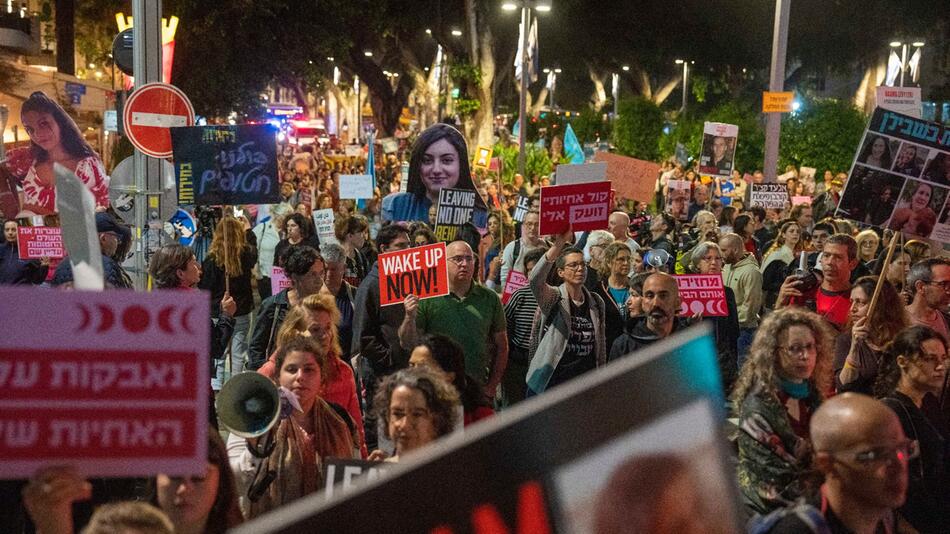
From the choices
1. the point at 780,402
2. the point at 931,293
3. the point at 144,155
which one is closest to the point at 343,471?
the point at 780,402

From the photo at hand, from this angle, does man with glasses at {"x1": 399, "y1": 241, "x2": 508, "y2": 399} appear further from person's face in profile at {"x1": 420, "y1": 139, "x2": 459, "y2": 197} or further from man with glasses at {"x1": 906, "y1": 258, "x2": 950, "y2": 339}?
person's face in profile at {"x1": 420, "y1": 139, "x2": 459, "y2": 197}

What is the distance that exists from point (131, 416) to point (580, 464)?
1393 mm

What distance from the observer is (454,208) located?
1249 centimetres

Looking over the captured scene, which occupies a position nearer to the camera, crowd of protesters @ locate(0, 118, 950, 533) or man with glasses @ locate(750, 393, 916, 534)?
man with glasses @ locate(750, 393, 916, 534)

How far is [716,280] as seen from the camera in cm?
902

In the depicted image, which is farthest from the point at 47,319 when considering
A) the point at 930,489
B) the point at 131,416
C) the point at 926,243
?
the point at 926,243

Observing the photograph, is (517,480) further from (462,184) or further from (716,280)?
(462,184)

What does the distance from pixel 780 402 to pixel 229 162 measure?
5.52 meters

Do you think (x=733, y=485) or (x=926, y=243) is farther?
(x=926, y=243)

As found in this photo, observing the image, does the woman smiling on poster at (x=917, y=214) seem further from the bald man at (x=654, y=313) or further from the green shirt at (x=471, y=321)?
the green shirt at (x=471, y=321)

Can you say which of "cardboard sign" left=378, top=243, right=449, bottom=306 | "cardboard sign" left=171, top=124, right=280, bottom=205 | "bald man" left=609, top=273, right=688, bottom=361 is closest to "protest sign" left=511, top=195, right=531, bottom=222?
"cardboard sign" left=171, top=124, right=280, bottom=205

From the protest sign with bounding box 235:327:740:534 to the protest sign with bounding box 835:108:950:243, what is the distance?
22.4 ft

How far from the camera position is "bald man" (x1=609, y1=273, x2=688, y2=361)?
7430 mm

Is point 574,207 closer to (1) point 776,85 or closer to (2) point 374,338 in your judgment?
(2) point 374,338
